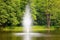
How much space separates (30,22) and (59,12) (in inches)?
224

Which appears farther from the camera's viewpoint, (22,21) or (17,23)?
(22,21)

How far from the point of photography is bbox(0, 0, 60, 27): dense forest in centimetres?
4406

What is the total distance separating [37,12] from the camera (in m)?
50.6

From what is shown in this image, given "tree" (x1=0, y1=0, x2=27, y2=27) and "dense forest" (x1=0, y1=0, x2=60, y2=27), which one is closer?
"tree" (x1=0, y1=0, x2=27, y2=27)

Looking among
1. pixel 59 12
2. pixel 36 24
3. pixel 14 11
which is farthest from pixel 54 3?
pixel 14 11

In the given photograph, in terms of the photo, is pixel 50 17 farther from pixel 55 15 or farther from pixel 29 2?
pixel 29 2

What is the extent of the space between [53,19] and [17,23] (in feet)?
27.5

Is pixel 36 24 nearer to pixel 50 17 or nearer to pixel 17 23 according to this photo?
pixel 50 17

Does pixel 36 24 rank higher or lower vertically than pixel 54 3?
lower

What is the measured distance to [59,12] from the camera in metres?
50.1

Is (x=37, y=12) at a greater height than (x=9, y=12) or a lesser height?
lesser

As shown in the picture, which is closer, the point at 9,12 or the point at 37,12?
the point at 9,12

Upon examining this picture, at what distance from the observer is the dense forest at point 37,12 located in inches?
1735

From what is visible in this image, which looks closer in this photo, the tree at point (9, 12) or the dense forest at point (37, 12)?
the tree at point (9, 12)
